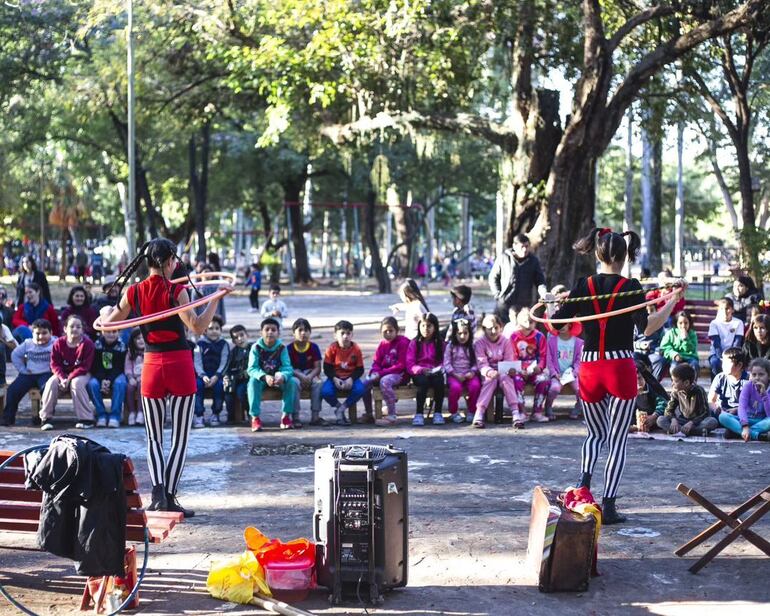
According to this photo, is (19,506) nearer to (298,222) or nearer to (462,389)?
(462,389)

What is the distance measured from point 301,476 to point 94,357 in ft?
12.7

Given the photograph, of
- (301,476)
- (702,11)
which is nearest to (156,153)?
(702,11)

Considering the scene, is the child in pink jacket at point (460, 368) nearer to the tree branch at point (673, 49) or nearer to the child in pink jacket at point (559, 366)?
the child in pink jacket at point (559, 366)

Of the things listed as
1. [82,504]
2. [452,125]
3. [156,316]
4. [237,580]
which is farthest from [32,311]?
[82,504]

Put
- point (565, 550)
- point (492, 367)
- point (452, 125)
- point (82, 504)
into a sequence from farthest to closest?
point (452, 125), point (492, 367), point (565, 550), point (82, 504)

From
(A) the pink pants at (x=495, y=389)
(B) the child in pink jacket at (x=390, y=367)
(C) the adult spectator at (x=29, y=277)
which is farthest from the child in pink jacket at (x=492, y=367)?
(C) the adult spectator at (x=29, y=277)

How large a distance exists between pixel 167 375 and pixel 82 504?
2.01m

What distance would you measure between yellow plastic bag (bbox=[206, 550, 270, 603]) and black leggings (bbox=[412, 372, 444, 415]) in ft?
20.4

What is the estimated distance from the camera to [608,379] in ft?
23.7

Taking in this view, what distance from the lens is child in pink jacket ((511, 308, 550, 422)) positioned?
12242 millimetres

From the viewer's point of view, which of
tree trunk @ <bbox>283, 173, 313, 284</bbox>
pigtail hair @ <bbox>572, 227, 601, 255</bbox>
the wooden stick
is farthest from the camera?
tree trunk @ <bbox>283, 173, 313, 284</bbox>

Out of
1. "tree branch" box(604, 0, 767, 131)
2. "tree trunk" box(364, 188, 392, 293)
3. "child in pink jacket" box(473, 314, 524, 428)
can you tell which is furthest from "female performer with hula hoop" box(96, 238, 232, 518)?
"tree trunk" box(364, 188, 392, 293)

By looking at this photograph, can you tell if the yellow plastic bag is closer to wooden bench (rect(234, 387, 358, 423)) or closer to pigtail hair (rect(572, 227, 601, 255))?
pigtail hair (rect(572, 227, 601, 255))

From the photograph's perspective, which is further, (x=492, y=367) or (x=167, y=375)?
(x=492, y=367)
